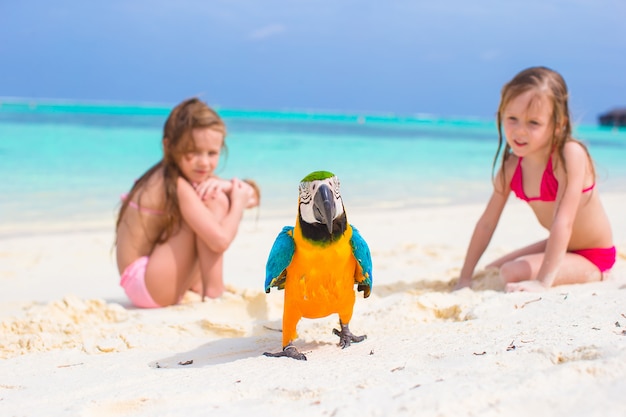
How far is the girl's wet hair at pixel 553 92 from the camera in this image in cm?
310

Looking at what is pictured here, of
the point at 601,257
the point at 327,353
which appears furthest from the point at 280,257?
the point at 601,257

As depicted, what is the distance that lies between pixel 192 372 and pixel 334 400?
0.62 m

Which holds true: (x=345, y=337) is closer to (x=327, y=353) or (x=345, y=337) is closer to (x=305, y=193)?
(x=327, y=353)

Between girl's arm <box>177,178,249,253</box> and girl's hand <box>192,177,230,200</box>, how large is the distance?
0.12ft

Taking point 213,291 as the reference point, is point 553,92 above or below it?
above

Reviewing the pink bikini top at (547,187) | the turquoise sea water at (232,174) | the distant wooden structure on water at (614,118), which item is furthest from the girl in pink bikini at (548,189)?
the distant wooden structure on water at (614,118)

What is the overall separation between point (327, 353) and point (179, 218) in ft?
5.19

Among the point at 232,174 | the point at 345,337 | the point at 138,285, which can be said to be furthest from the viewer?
the point at 232,174

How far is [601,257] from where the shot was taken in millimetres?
3279

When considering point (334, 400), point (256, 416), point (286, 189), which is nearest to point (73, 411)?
point (256, 416)

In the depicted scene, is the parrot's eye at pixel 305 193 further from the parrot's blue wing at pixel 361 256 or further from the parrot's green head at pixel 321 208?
the parrot's blue wing at pixel 361 256

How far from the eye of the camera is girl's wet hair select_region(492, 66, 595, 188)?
3098mm

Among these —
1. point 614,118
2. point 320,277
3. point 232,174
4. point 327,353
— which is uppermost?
point 614,118

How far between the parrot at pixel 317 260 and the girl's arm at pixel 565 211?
128 cm
